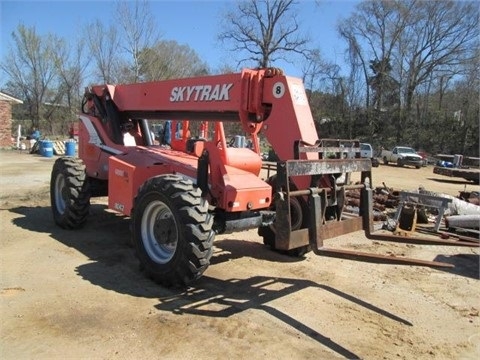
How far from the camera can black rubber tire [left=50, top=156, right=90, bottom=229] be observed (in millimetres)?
7379

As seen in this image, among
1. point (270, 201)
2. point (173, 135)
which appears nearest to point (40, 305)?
point (270, 201)

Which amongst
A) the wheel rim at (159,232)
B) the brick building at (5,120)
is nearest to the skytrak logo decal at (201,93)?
the wheel rim at (159,232)

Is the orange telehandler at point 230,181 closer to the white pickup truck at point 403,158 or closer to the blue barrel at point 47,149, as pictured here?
the blue barrel at point 47,149

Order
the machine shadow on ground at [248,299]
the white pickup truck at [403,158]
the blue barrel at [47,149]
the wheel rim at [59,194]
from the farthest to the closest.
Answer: the white pickup truck at [403,158] → the blue barrel at [47,149] → the wheel rim at [59,194] → the machine shadow on ground at [248,299]

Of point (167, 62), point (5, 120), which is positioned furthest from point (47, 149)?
point (167, 62)

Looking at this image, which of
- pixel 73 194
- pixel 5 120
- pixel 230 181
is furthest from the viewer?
pixel 5 120

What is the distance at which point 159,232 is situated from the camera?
5.52 metres

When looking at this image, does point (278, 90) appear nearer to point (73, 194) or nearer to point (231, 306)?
point (231, 306)

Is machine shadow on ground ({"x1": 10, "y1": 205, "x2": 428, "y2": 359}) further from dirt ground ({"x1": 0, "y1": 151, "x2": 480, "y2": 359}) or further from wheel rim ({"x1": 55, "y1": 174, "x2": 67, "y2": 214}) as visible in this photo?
wheel rim ({"x1": 55, "y1": 174, "x2": 67, "y2": 214})

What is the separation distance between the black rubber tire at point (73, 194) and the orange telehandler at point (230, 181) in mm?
49

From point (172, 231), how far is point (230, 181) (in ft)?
2.94

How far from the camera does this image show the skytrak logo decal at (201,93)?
5723 millimetres

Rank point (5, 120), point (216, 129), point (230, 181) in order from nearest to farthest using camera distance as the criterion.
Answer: point (230, 181)
point (216, 129)
point (5, 120)

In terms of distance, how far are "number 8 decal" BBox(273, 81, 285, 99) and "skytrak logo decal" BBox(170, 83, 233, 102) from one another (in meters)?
0.57
